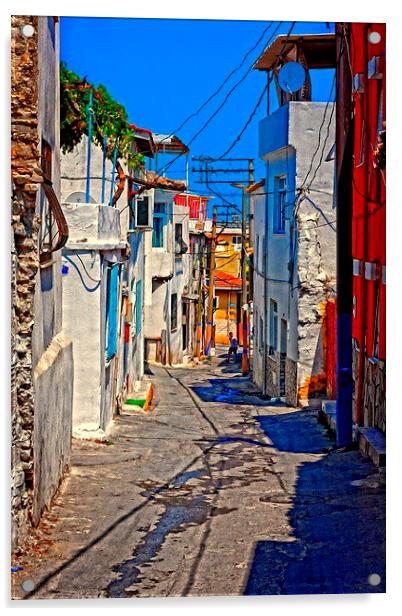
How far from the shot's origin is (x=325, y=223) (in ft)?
39.8

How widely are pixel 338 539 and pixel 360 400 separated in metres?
2.44

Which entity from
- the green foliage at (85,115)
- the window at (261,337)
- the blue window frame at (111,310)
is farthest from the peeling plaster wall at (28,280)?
the window at (261,337)

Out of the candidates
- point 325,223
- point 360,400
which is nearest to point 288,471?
point 360,400

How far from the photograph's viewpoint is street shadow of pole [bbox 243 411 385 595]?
4754mm

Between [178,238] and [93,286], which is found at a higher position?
[178,238]

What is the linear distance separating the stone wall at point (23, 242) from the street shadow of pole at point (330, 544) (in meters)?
1.31

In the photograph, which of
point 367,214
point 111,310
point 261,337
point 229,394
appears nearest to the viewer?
point 367,214

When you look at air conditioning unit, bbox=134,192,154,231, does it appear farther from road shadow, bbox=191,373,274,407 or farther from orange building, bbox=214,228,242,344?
orange building, bbox=214,228,242,344

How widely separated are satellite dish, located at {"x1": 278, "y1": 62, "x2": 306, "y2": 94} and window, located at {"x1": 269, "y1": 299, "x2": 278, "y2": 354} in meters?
5.17

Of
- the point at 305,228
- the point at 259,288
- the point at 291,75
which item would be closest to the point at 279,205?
the point at 305,228

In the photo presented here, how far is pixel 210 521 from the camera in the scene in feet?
17.6

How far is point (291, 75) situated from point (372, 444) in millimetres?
3913

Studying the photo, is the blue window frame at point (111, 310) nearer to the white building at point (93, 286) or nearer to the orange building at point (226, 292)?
the white building at point (93, 286)

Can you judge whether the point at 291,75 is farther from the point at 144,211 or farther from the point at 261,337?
the point at 261,337
